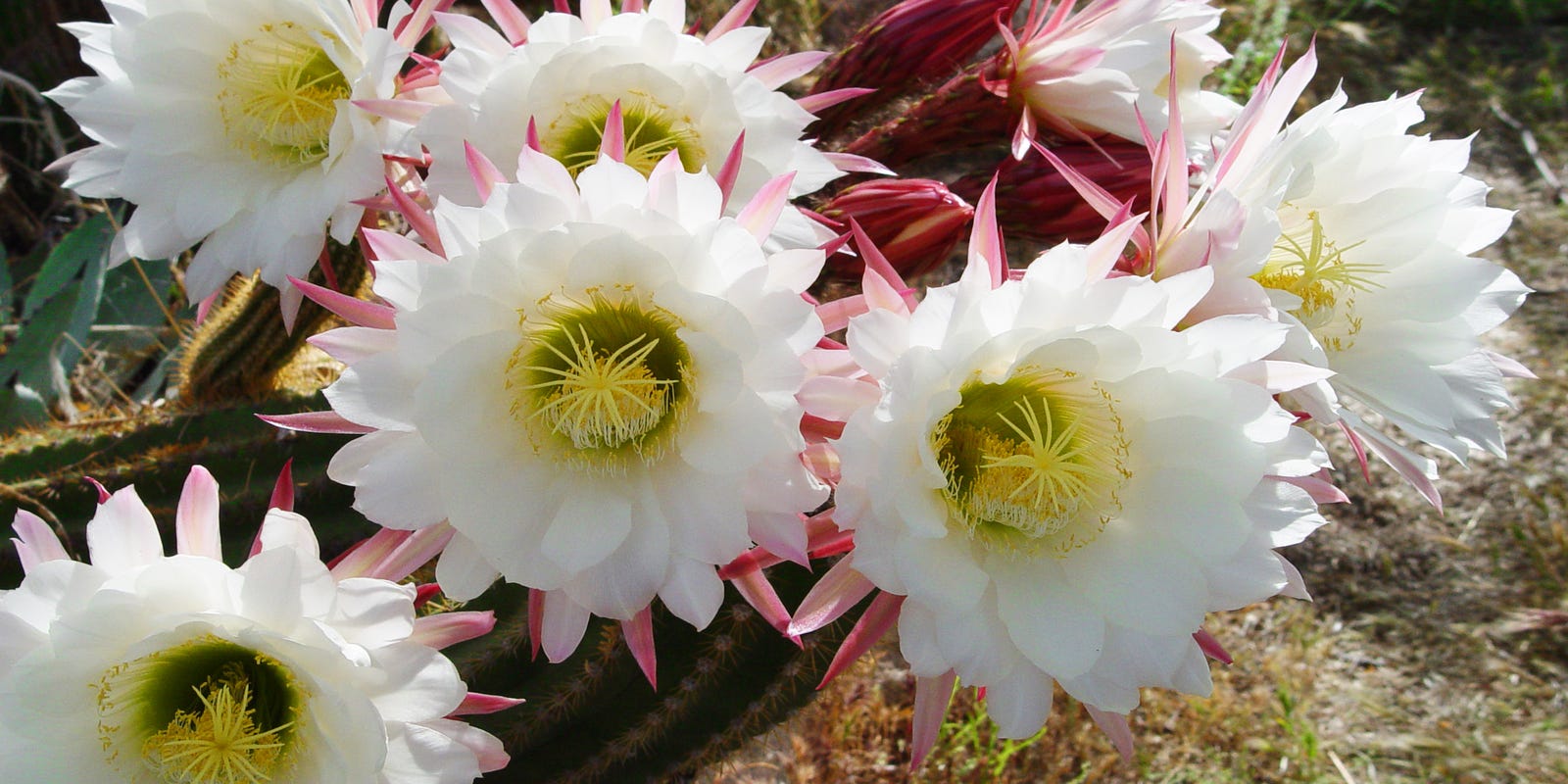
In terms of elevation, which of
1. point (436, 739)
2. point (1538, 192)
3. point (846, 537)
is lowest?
point (1538, 192)

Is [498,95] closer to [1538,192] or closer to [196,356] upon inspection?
[196,356]

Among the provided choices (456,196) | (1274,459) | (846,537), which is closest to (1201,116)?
(1274,459)

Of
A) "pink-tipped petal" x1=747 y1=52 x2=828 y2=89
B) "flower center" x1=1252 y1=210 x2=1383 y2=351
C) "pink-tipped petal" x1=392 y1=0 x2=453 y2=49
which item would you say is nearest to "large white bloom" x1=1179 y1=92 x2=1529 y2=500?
"flower center" x1=1252 y1=210 x2=1383 y2=351

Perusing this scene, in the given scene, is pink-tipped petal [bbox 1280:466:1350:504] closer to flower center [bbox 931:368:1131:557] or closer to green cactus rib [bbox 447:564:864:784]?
flower center [bbox 931:368:1131:557]

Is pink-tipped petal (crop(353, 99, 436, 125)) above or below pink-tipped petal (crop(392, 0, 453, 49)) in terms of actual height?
below

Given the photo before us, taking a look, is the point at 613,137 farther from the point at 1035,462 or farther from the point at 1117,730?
the point at 1117,730

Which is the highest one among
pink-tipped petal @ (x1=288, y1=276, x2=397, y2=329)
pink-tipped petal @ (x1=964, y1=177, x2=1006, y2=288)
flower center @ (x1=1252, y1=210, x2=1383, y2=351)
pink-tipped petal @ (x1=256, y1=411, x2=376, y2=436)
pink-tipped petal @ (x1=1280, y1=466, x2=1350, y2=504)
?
pink-tipped petal @ (x1=964, y1=177, x2=1006, y2=288)

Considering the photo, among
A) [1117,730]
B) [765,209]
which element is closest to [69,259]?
[765,209]
